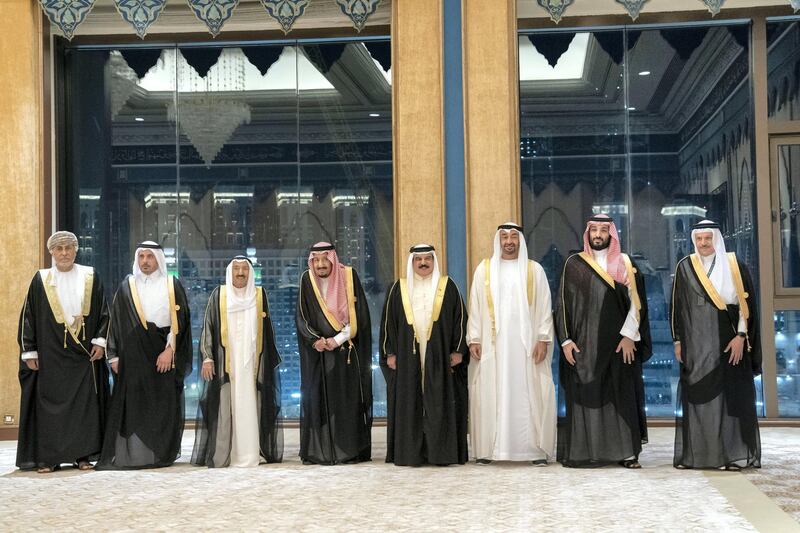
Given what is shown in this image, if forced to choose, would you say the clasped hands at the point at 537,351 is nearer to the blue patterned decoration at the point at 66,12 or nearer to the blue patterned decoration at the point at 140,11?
the blue patterned decoration at the point at 140,11

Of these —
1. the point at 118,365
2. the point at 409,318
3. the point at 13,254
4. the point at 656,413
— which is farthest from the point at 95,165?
the point at 656,413

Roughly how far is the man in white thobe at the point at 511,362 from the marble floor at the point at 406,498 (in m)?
0.18

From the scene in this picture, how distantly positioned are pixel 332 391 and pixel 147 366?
3.79 feet

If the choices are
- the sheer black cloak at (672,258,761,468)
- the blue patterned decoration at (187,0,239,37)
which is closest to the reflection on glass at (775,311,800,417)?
the sheer black cloak at (672,258,761,468)

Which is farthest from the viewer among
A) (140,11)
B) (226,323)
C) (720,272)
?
(140,11)

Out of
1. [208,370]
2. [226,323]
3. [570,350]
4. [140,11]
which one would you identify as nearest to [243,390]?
[208,370]

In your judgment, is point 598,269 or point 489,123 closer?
point 598,269

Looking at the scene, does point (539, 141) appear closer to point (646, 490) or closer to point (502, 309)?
point (502, 309)

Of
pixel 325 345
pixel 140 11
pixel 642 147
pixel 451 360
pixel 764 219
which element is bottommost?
pixel 451 360

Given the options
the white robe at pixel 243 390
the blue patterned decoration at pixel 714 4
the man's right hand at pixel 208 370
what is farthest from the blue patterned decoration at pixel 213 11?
the blue patterned decoration at pixel 714 4

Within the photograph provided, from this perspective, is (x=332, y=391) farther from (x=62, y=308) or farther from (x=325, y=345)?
(x=62, y=308)

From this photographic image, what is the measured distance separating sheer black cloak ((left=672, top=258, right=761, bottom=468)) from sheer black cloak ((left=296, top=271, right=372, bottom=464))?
190 centimetres

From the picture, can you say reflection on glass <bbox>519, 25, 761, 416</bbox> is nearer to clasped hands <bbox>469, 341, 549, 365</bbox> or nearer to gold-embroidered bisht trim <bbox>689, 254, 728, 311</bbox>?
clasped hands <bbox>469, 341, 549, 365</bbox>

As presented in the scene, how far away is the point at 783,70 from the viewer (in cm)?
797
